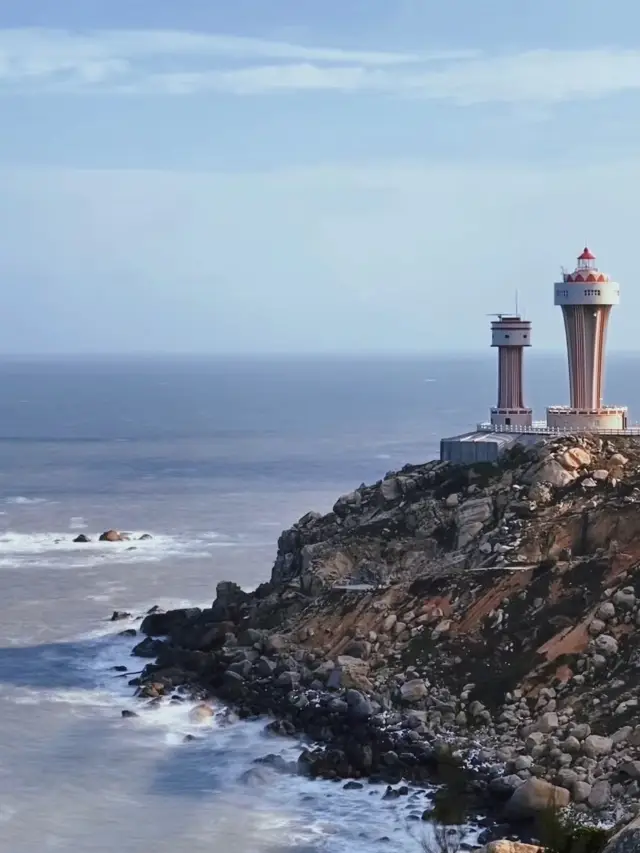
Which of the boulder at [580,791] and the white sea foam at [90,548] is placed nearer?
the boulder at [580,791]

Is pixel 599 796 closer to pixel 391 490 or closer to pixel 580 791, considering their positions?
pixel 580 791

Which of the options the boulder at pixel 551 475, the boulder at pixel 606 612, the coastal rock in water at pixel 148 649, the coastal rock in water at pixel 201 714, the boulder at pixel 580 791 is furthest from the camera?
the coastal rock in water at pixel 148 649

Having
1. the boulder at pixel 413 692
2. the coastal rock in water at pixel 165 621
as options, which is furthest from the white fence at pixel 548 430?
the boulder at pixel 413 692

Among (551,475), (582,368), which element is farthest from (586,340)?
(551,475)

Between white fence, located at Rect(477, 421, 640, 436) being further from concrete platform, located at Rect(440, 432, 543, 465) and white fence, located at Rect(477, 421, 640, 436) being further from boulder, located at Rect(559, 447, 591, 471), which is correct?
boulder, located at Rect(559, 447, 591, 471)

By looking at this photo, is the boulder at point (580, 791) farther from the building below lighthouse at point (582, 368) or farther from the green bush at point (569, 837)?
the building below lighthouse at point (582, 368)

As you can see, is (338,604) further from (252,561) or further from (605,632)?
(252,561)

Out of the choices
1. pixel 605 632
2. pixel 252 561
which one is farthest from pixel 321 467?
pixel 605 632

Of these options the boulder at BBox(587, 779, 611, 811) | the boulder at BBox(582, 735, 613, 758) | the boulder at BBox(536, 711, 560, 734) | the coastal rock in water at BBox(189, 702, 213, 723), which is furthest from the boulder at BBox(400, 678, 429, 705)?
the boulder at BBox(587, 779, 611, 811)
